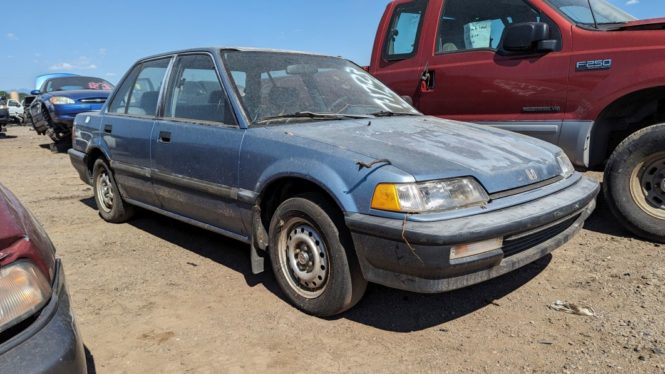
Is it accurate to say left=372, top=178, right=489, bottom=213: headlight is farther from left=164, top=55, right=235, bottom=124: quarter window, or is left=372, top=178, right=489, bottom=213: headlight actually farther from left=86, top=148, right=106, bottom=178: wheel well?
left=86, top=148, right=106, bottom=178: wheel well

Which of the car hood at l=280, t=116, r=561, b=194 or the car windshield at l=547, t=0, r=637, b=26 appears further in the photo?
the car windshield at l=547, t=0, r=637, b=26

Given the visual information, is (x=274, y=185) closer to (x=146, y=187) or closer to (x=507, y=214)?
(x=507, y=214)

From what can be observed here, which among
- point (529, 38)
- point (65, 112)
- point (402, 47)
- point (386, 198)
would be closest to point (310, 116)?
point (386, 198)

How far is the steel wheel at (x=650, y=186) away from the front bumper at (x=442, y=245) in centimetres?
140

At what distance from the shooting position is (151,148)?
13.2 feet

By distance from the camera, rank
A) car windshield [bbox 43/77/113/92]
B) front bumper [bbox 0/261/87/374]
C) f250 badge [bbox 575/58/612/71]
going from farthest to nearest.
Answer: car windshield [bbox 43/77/113/92] < f250 badge [bbox 575/58/612/71] < front bumper [bbox 0/261/87/374]

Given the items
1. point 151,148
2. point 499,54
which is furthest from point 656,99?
point 151,148

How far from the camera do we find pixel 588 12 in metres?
4.25

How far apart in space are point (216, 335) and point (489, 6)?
142 inches

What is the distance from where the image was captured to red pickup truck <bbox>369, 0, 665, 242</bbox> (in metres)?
3.73

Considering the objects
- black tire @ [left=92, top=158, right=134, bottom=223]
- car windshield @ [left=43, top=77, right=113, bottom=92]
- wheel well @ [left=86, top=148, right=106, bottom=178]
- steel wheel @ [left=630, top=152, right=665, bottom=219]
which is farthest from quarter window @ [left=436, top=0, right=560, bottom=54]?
car windshield @ [left=43, top=77, right=113, bottom=92]

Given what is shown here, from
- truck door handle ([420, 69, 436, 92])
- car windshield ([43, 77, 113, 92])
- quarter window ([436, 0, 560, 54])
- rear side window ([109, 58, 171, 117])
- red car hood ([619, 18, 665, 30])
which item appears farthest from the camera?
car windshield ([43, 77, 113, 92])

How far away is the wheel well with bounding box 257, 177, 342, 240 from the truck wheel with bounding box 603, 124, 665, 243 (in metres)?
2.37

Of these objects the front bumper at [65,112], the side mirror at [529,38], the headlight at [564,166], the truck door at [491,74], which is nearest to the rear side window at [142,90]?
the truck door at [491,74]
